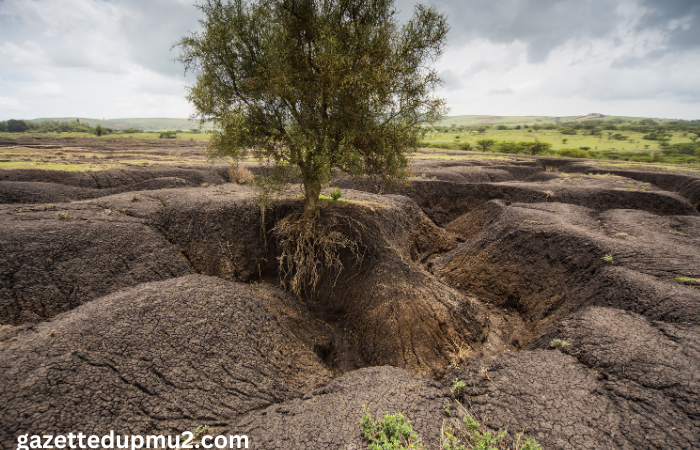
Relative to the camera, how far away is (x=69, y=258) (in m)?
8.06

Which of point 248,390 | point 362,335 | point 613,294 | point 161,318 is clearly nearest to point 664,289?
point 613,294

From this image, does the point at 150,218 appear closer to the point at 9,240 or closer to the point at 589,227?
the point at 9,240

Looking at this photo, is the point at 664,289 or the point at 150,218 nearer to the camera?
the point at 664,289

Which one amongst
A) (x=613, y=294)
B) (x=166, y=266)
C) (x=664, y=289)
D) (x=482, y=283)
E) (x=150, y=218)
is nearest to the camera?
(x=664, y=289)

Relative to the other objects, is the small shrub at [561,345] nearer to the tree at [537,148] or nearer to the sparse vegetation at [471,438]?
the sparse vegetation at [471,438]

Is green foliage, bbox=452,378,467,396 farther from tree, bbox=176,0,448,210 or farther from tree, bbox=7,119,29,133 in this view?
tree, bbox=7,119,29,133

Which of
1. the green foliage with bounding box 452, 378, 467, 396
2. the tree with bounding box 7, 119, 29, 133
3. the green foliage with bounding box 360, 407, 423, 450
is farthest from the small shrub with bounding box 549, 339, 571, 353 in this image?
the tree with bounding box 7, 119, 29, 133

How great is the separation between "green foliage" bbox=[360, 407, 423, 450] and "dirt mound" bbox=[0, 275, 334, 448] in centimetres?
216

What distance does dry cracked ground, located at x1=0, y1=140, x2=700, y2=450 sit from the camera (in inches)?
178

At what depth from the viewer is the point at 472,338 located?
355 inches

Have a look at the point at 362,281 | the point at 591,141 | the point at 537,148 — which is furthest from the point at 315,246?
the point at 591,141

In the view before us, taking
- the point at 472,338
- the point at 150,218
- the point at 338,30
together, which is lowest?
the point at 472,338

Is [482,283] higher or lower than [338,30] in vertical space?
lower

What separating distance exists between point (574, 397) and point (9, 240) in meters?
12.9
